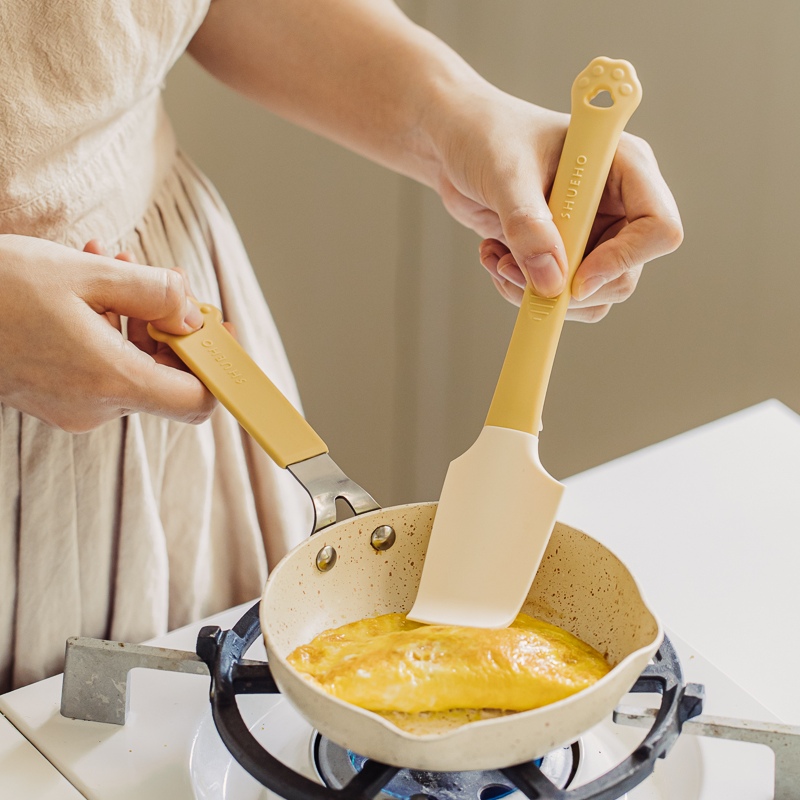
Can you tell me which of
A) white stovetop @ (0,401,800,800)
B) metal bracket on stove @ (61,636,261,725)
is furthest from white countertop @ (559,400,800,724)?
metal bracket on stove @ (61,636,261,725)

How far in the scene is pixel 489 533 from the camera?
512 mm

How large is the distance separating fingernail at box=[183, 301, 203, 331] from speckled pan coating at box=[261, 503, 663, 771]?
0.16m

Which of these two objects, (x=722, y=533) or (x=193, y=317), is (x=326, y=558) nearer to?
(x=193, y=317)

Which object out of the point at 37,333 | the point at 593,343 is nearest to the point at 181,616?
the point at 37,333

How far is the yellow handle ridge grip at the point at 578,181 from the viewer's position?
0.55 m

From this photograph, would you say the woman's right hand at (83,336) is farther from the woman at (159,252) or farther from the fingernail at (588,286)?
the fingernail at (588,286)

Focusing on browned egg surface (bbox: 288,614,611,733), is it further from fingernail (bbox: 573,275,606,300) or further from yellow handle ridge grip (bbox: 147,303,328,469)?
fingernail (bbox: 573,275,606,300)

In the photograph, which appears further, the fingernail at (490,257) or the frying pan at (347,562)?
the fingernail at (490,257)

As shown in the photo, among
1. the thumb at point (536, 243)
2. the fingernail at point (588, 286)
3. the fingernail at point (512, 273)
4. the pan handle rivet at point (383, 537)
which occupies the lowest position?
the pan handle rivet at point (383, 537)

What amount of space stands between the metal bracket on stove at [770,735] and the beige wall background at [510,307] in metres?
1.06

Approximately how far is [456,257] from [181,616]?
1.04m

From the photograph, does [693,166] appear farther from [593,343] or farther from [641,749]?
[641,749]

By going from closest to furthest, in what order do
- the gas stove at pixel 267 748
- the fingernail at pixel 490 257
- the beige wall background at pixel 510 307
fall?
the gas stove at pixel 267 748 < the fingernail at pixel 490 257 < the beige wall background at pixel 510 307

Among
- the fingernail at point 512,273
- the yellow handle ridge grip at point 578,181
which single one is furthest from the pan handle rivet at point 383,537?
the fingernail at point 512,273
